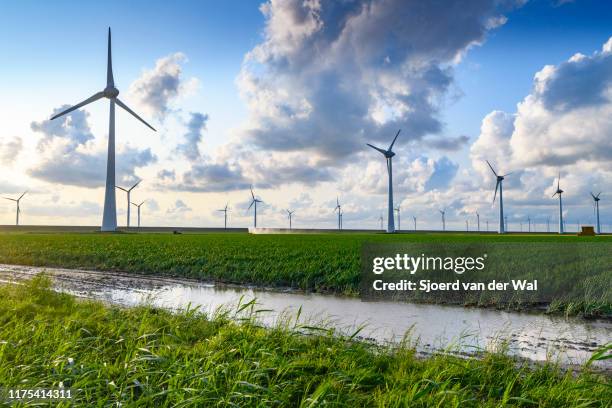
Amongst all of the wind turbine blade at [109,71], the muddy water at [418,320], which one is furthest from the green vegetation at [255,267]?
the wind turbine blade at [109,71]

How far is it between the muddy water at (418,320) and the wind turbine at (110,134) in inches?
2753

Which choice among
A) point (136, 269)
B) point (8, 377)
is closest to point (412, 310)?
point (8, 377)

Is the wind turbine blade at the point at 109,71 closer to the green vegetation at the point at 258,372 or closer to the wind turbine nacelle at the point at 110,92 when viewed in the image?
the wind turbine nacelle at the point at 110,92

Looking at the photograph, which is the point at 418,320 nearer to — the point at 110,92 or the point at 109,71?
the point at 110,92

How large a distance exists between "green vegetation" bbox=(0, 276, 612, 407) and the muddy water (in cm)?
108

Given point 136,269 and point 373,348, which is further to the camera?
point 136,269

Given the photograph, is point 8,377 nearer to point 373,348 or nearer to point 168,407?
point 168,407

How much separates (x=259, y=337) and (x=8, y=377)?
444 centimetres

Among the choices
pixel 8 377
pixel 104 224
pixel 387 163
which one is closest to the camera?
pixel 8 377

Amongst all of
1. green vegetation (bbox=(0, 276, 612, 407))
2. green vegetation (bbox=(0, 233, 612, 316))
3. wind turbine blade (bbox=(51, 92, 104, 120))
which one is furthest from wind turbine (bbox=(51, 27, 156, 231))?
green vegetation (bbox=(0, 276, 612, 407))

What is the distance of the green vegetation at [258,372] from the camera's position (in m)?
6.88

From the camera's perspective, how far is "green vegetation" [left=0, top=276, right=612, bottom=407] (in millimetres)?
6879

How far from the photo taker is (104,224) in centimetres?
9650

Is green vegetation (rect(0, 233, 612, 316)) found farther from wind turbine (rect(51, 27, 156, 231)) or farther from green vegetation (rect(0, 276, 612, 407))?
wind turbine (rect(51, 27, 156, 231))
